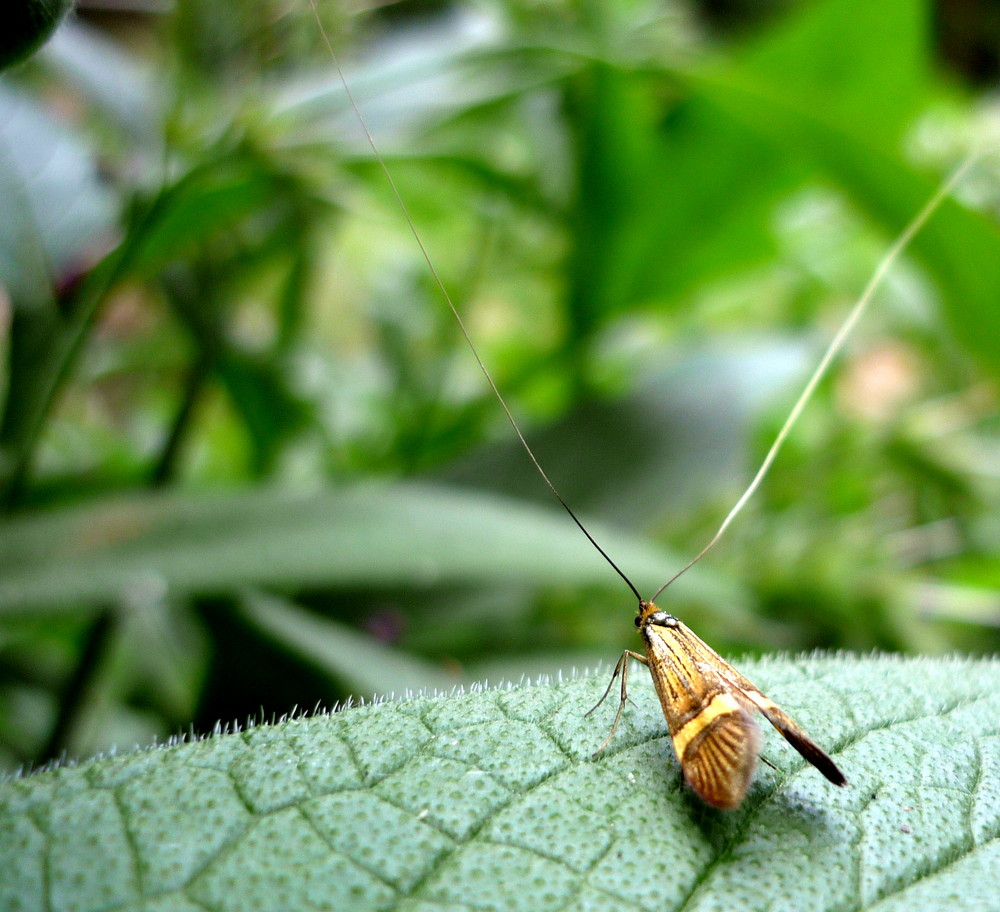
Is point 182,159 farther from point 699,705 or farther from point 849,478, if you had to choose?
point 849,478

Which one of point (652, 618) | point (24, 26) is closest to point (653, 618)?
point (652, 618)

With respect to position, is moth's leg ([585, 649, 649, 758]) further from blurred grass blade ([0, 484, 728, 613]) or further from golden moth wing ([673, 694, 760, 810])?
blurred grass blade ([0, 484, 728, 613])

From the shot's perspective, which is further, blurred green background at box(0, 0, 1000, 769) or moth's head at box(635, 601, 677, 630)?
blurred green background at box(0, 0, 1000, 769)

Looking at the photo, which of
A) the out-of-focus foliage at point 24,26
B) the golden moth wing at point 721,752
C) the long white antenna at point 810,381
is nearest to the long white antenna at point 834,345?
the long white antenna at point 810,381

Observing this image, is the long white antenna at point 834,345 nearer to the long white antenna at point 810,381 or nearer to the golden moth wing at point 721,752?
the long white antenna at point 810,381

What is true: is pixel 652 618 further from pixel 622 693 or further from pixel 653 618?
pixel 622 693

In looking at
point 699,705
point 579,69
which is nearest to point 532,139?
point 579,69

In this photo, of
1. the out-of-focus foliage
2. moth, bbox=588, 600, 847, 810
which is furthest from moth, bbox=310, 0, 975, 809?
the out-of-focus foliage
